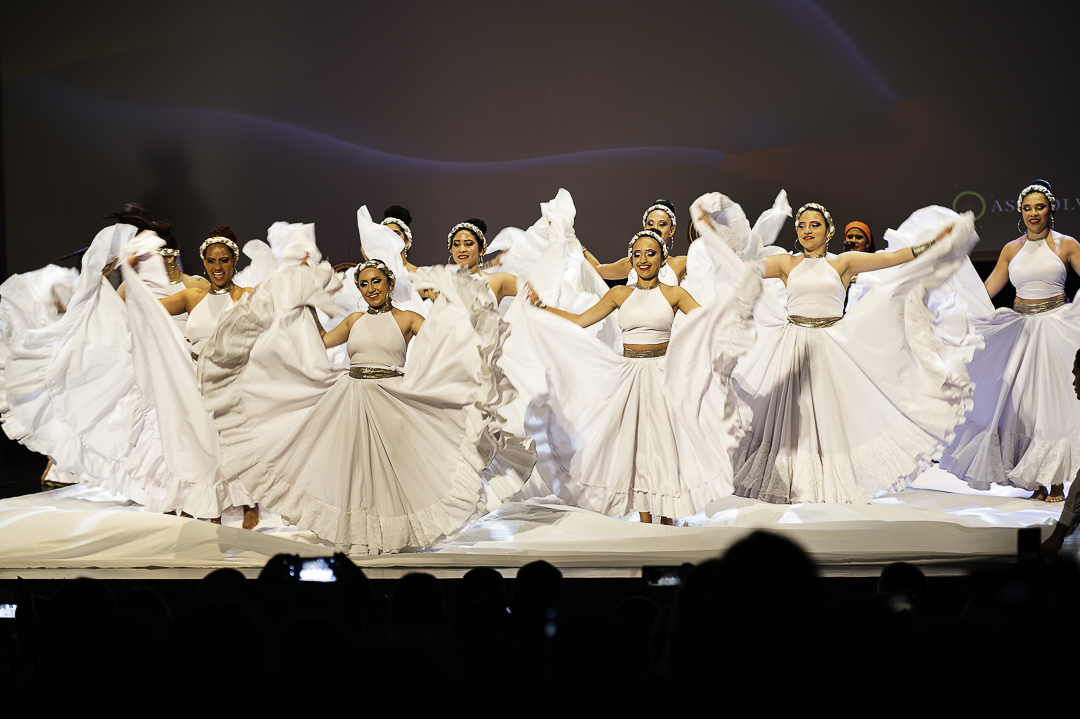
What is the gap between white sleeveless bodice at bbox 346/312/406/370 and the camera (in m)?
4.50

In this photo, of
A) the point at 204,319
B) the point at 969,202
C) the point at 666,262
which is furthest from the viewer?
the point at 969,202

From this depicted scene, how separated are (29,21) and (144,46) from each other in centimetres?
129

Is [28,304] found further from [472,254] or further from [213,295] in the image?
[472,254]

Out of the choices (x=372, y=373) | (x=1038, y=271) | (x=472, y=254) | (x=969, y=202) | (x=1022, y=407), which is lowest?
(x=1022, y=407)

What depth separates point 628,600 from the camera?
6.86 ft

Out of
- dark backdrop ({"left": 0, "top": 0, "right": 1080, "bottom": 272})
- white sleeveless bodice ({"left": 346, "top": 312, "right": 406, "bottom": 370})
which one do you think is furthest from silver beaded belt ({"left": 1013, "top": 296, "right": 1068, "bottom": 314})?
white sleeveless bodice ({"left": 346, "top": 312, "right": 406, "bottom": 370})

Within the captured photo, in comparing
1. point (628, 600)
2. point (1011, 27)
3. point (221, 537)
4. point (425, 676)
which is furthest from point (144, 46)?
point (425, 676)

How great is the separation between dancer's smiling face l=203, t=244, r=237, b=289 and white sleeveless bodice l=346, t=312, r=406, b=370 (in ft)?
4.12

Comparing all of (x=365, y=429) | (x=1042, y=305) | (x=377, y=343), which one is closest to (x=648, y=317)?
(x=377, y=343)

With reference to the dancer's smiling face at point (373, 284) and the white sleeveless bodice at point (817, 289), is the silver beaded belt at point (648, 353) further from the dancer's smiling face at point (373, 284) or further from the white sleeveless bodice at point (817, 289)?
the dancer's smiling face at point (373, 284)

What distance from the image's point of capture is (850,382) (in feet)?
17.3

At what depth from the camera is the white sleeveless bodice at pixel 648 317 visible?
16.4 feet

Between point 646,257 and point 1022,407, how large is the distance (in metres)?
2.70

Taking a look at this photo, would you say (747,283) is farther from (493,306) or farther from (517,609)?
(517,609)
